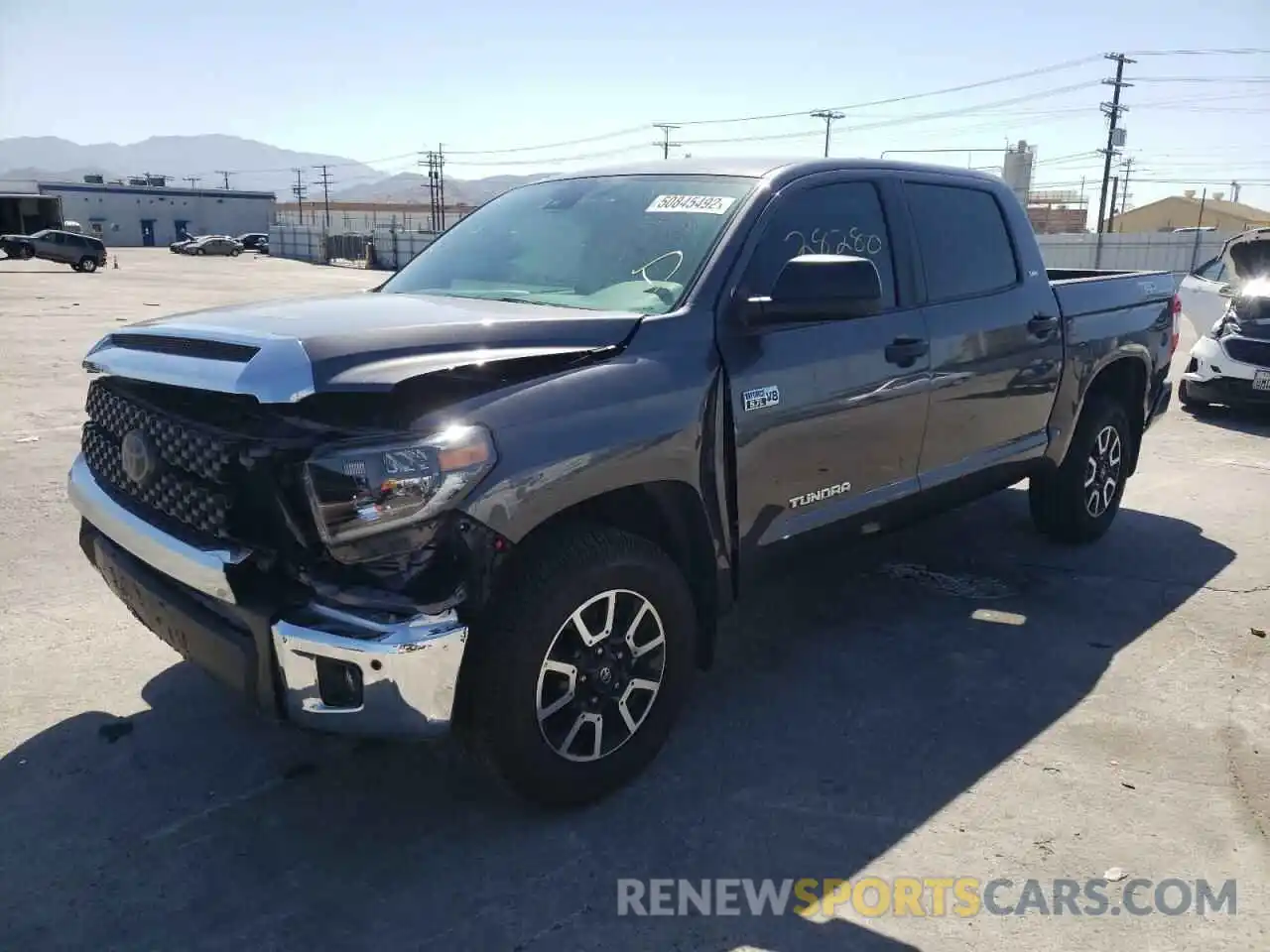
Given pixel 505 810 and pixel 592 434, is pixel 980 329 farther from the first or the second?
pixel 505 810

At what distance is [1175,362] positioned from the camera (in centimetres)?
1312

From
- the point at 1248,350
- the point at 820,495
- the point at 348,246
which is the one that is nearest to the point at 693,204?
the point at 820,495

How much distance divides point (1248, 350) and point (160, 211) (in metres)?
100

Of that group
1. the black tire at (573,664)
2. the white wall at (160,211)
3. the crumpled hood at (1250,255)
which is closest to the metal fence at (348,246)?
the white wall at (160,211)

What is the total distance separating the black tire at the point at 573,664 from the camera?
104 inches

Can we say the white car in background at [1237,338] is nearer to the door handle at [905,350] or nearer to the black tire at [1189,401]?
the black tire at [1189,401]

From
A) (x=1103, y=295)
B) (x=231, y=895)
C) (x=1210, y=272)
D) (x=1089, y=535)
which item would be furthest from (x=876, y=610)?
(x=1210, y=272)

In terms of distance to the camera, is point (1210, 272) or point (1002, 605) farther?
point (1210, 272)

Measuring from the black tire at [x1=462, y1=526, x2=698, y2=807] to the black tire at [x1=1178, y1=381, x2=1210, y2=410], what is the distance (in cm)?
833

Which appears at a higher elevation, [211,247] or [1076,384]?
[211,247]

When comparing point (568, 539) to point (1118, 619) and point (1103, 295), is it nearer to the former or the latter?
point (1118, 619)

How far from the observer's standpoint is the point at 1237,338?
9.20 m

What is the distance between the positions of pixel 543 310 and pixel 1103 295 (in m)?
3.50

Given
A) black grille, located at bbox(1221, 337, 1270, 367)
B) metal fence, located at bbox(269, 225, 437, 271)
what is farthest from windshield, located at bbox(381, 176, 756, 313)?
metal fence, located at bbox(269, 225, 437, 271)
